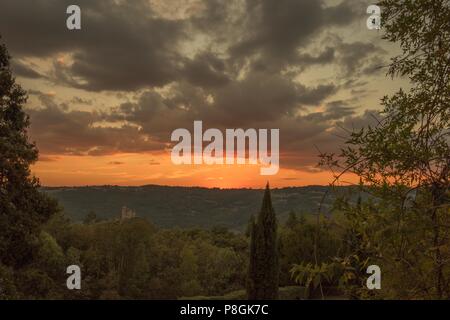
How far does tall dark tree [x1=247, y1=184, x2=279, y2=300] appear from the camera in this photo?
95.0 ft

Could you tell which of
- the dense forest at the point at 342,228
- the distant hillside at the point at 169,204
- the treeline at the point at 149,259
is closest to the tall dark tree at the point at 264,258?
the dense forest at the point at 342,228

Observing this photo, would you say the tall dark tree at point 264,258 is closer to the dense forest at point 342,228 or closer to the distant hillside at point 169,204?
the dense forest at point 342,228

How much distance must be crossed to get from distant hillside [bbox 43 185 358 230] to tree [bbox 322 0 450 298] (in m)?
83.1

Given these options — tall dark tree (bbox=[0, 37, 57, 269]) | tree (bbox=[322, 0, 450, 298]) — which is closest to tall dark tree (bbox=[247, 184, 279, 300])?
tall dark tree (bbox=[0, 37, 57, 269])

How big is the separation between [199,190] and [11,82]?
372 feet

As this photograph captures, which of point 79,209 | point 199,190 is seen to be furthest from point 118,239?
point 199,190

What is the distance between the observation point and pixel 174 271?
38.5 meters

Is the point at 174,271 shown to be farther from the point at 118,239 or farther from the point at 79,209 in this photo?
the point at 79,209

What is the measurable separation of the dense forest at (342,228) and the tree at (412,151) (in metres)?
0.01

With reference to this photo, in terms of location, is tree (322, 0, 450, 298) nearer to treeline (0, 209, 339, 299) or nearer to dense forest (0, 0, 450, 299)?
dense forest (0, 0, 450, 299)

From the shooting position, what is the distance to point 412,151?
12.9 feet

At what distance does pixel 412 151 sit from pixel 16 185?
43.6ft

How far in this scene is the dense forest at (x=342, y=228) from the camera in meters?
3.90
